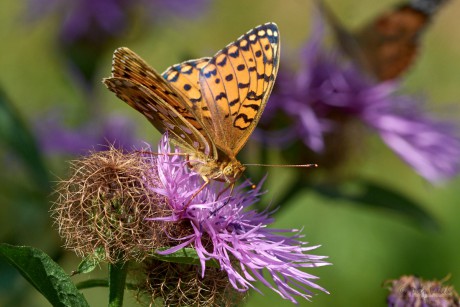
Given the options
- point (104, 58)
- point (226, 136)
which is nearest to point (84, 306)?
point (226, 136)

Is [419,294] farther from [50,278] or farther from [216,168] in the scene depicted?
[50,278]

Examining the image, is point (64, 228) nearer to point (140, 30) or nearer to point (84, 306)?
point (84, 306)

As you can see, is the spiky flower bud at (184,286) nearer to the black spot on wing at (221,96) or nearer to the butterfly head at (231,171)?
the butterfly head at (231,171)

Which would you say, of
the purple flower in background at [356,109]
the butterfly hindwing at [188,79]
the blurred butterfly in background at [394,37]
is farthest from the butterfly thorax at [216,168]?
the blurred butterfly in background at [394,37]

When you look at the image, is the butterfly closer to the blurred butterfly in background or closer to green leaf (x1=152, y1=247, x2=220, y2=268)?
green leaf (x1=152, y1=247, x2=220, y2=268)

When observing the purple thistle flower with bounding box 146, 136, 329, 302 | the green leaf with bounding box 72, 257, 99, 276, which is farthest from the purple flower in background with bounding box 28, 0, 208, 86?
the green leaf with bounding box 72, 257, 99, 276

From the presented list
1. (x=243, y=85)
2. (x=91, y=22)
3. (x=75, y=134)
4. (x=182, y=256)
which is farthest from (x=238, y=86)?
(x=91, y=22)

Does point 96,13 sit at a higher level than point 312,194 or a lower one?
higher
